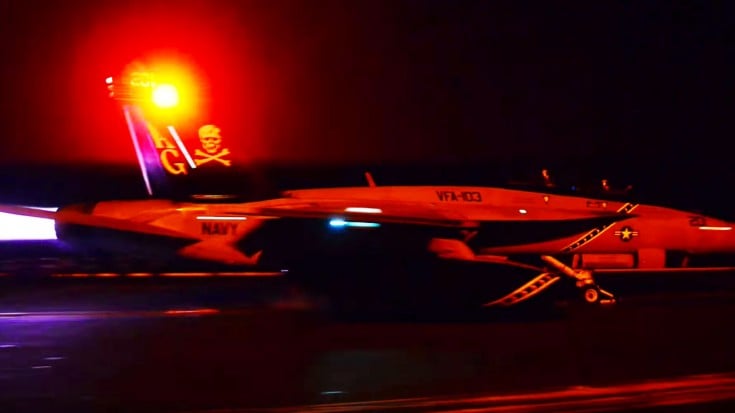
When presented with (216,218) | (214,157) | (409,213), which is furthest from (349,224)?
(214,157)

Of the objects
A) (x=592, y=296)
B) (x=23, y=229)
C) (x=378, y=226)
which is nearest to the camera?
(x=378, y=226)

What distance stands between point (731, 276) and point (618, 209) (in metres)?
6.26

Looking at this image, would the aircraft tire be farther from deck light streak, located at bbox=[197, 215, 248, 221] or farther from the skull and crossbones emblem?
the skull and crossbones emblem

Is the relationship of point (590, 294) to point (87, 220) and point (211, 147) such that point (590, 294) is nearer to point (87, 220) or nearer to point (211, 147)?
point (211, 147)

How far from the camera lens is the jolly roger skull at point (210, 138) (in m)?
15.7

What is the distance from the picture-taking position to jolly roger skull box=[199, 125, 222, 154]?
51.6 ft

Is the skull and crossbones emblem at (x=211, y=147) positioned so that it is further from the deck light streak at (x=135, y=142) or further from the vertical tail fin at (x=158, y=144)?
the deck light streak at (x=135, y=142)

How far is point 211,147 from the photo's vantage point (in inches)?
619

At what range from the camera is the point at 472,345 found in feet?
31.7

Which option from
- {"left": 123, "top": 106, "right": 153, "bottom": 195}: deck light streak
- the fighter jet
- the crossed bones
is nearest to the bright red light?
the fighter jet

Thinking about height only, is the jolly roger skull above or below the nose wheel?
above

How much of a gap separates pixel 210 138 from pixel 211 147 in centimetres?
18

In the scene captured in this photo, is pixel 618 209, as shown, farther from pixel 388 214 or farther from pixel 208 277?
pixel 208 277

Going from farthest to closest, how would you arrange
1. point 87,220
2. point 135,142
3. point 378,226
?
1. point 135,142
2. point 87,220
3. point 378,226
